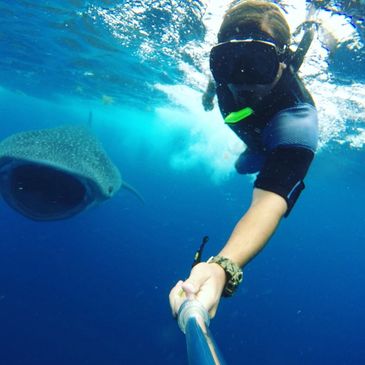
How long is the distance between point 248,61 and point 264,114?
0.49 m

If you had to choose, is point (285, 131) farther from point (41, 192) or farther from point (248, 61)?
point (41, 192)

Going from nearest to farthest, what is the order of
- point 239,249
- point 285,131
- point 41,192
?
point 239,249, point 285,131, point 41,192

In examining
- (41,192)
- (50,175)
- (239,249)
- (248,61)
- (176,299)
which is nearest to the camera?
(176,299)

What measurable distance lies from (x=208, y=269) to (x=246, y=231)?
1.45 feet

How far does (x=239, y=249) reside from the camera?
1734 mm

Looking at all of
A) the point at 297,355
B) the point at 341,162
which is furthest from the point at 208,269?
the point at 341,162

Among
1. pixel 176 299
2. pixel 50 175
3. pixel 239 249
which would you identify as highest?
pixel 176 299

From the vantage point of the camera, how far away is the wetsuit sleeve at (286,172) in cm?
208

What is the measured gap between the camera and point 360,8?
248 inches

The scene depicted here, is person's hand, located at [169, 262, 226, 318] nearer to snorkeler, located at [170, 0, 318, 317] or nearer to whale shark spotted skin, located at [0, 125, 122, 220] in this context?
snorkeler, located at [170, 0, 318, 317]

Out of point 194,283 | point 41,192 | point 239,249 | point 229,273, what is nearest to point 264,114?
point 239,249

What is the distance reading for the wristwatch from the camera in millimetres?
1580

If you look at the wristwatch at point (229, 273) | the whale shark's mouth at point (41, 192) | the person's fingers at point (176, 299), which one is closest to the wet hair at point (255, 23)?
the wristwatch at point (229, 273)

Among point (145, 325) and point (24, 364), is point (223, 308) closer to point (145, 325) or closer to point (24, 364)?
point (145, 325)
